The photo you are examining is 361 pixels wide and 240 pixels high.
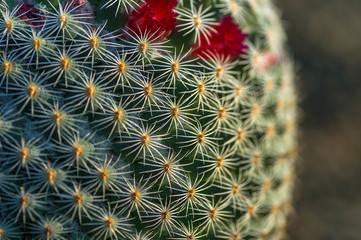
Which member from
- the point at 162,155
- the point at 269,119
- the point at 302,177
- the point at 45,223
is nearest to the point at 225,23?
the point at 269,119

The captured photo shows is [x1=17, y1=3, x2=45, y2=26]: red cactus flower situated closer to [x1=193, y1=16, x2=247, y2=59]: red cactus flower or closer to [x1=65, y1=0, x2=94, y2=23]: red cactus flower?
[x1=65, y1=0, x2=94, y2=23]: red cactus flower

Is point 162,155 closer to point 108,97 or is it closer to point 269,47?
point 108,97

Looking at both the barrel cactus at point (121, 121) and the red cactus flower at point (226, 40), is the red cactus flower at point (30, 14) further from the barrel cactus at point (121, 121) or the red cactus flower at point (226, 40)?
the red cactus flower at point (226, 40)

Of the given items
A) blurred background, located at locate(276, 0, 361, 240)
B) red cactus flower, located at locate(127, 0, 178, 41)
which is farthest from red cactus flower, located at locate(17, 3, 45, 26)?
blurred background, located at locate(276, 0, 361, 240)

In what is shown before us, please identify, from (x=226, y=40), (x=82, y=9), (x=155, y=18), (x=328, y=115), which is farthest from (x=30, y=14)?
(x=328, y=115)

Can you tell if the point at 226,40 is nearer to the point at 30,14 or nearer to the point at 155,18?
the point at 155,18

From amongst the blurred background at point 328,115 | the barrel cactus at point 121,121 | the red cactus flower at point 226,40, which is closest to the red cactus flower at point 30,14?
the barrel cactus at point 121,121

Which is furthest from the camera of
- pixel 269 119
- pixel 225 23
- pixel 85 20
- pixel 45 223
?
pixel 269 119
